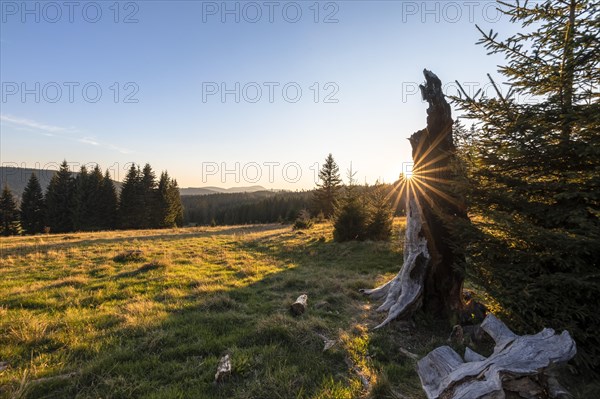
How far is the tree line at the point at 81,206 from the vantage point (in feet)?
153

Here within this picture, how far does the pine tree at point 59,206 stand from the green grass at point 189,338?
148 ft

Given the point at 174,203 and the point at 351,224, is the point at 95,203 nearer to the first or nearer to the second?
the point at 174,203

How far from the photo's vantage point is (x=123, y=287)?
30.5ft

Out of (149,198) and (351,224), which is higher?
(149,198)

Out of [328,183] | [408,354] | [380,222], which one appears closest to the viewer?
[408,354]

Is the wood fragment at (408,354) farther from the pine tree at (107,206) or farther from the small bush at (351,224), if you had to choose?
the pine tree at (107,206)

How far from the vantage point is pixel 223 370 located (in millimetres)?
4227

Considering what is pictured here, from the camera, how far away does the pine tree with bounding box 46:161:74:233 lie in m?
46.6

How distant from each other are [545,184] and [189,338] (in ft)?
21.5

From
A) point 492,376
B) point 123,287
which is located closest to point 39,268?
point 123,287

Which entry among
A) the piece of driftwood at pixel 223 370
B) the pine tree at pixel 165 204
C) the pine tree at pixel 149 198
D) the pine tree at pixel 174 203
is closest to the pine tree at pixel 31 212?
the pine tree at pixel 149 198

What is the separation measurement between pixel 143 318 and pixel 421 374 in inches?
225

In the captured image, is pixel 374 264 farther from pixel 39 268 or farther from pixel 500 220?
pixel 39 268

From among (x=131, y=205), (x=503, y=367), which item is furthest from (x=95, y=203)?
(x=503, y=367)
